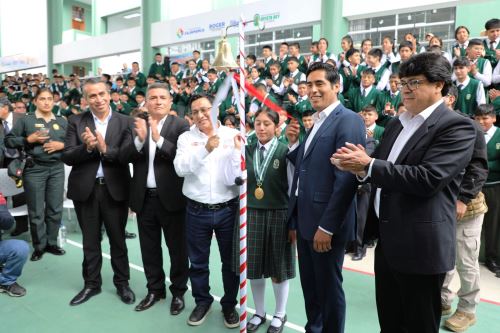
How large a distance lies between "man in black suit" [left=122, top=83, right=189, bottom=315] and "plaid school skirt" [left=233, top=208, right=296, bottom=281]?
0.64 metres

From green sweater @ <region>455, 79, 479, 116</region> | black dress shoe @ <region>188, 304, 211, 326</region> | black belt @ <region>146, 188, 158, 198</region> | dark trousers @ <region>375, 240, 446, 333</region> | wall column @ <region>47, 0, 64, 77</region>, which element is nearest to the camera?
dark trousers @ <region>375, 240, 446, 333</region>

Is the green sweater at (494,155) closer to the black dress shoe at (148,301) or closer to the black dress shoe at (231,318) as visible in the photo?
the black dress shoe at (231,318)

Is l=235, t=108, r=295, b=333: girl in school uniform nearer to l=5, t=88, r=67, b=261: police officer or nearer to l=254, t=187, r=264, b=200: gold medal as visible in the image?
l=254, t=187, r=264, b=200: gold medal

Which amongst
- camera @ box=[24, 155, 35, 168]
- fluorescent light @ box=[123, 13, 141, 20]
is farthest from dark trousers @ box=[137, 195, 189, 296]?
fluorescent light @ box=[123, 13, 141, 20]

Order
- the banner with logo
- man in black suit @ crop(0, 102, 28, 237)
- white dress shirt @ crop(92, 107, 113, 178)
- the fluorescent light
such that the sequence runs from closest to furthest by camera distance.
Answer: white dress shirt @ crop(92, 107, 113, 178) → man in black suit @ crop(0, 102, 28, 237) → the banner with logo → the fluorescent light

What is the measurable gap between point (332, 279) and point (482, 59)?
4.60 meters

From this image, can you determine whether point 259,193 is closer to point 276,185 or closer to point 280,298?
point 276,185

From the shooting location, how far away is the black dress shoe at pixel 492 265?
145 inches

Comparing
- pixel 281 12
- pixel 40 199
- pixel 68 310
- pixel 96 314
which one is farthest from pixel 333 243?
pixel 281 12

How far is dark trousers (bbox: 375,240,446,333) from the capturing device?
1.65 m

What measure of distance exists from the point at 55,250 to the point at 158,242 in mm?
1844

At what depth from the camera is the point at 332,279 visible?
2082 millimetres

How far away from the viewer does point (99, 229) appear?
318 centimetres

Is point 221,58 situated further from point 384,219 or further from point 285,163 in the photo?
point 384,219
